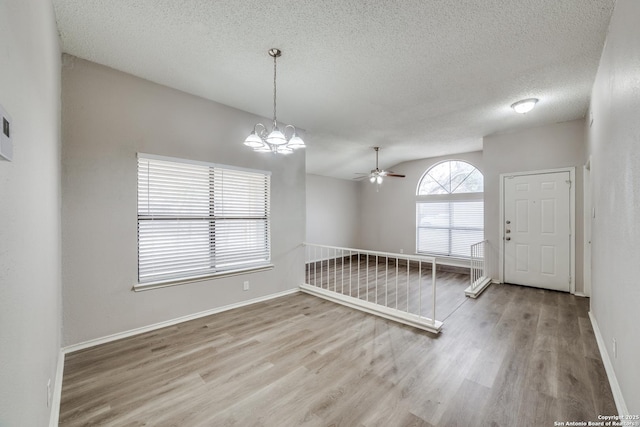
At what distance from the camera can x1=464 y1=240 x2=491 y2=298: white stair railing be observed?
13.9ft

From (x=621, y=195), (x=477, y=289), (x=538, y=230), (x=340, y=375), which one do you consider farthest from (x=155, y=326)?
(x=538, y=230)

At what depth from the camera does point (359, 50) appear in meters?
2.44

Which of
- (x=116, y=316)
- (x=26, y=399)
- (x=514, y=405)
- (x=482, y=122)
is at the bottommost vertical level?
(x=514, y=405)

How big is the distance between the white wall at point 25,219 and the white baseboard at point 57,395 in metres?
0.17

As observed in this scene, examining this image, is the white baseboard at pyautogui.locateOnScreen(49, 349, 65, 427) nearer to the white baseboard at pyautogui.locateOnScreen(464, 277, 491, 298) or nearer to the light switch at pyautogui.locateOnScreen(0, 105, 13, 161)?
the light switch at pyautogui.locateOnScreen(0, 105, 13, 161)

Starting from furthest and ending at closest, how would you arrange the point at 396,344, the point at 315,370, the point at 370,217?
the point at 370,217, the point at 396,344, the point at 315,370

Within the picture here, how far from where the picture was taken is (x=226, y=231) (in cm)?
363

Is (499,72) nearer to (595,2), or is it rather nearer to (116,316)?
(595,2)

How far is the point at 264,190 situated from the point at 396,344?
2743 millimetres

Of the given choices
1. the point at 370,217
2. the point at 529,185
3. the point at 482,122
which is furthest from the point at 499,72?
the point at 370,217

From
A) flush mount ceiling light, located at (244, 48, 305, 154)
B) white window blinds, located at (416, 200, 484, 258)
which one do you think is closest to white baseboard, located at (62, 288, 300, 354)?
flush mount ceiling light, located at (244, 48, 305, 154)

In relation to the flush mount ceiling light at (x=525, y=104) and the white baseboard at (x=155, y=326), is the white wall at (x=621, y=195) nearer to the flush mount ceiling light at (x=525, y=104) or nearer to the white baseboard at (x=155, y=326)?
the flush mount ceiling light at (x=525, y=104)

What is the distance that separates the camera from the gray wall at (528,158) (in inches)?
166

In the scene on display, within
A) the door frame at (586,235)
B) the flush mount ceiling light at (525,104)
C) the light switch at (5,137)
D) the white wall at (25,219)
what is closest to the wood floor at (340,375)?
the white wall at (25,219)
